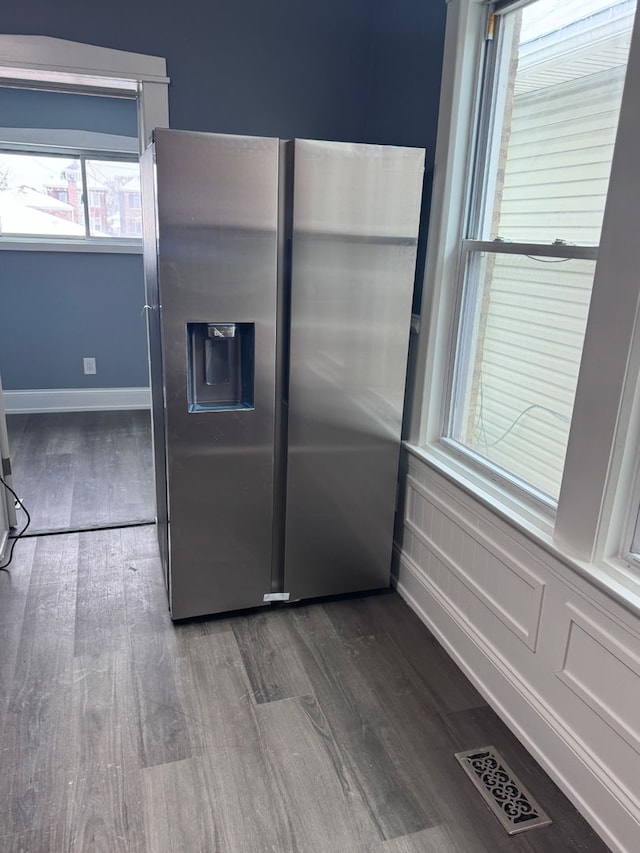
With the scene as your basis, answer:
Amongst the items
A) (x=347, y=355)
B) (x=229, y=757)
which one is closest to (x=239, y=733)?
(x=229, y=757)

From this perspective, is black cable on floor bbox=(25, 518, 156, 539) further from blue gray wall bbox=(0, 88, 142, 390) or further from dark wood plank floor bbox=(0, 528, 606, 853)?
blue gray wall bbox=(0, 88, 142, 390)

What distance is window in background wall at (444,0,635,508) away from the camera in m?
1.68

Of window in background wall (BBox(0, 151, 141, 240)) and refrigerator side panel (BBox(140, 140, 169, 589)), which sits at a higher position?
window in background wall (BBox(0, 151, 141, 240))

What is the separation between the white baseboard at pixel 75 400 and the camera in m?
4.90

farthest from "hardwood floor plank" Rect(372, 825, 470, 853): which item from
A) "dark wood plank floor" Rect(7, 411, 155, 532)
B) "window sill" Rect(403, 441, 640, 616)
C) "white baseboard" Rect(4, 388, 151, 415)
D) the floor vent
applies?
"white baseboard" Rect(4, 388, 151, 415)

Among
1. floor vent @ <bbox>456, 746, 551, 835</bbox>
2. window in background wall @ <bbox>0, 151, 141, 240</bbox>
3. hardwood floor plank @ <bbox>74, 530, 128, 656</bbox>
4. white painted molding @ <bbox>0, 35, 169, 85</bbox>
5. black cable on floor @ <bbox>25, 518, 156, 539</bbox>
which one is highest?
white painted molding @ <bbox>0, 35, 169, 85</bbox>

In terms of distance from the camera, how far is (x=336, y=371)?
2301 millimetres

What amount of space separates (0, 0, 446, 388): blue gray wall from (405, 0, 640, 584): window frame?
17cm

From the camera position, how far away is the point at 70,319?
4.86 meters

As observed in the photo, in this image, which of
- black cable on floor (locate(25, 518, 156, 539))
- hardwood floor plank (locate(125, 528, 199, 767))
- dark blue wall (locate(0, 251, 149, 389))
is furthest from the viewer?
dark blue wall (locate(0, 251, 149, 389))

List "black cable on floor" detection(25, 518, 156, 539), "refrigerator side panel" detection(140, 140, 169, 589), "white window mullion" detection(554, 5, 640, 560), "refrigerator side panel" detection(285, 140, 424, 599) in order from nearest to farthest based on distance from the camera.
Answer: "white window mullion" detection(554, 5, 640, 560), "refrigerator side panel" detection(285, 140, 424, 599), "refrigerator side panel" detection(140, 140, 169, 589), "black cable on floor" detection(25, 518, 156, 539)

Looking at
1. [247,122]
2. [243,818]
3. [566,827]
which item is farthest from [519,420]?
[247,122]

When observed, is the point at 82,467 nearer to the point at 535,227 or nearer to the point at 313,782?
the point at 313,782

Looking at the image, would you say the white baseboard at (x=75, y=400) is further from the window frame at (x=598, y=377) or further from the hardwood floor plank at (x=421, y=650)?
the window frame at (x=598, y=377)
